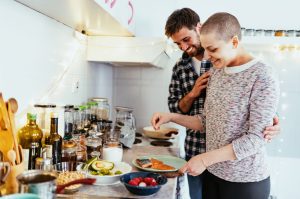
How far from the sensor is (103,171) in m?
1.24

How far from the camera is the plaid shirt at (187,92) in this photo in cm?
181

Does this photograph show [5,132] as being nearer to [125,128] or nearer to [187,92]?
[125,128]

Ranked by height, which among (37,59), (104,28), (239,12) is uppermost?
(239,12)

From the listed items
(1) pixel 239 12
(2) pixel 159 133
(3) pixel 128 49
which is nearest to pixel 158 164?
(2) pixel 159 133

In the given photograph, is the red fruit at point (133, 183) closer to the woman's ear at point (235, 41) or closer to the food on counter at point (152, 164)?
the food on counter at point (152, 164)

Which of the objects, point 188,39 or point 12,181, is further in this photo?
point 188,39

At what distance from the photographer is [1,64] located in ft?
3.82

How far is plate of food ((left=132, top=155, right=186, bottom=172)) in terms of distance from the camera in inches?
54.6

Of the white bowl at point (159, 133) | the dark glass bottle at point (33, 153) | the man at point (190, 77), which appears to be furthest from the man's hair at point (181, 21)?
the dark glass bottle at point (33, 153)

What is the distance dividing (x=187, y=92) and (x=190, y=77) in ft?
0.32

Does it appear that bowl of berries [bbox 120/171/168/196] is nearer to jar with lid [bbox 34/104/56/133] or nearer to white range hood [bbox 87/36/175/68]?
jar with lid [bbox 34/104/56/133]

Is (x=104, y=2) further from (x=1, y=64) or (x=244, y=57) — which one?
(x=244, y=57)

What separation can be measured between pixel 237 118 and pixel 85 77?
116 centimetres

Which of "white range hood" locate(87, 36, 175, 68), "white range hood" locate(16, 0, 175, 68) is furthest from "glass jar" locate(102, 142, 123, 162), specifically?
"white range hood" locate(87, 36, 175, 68)
